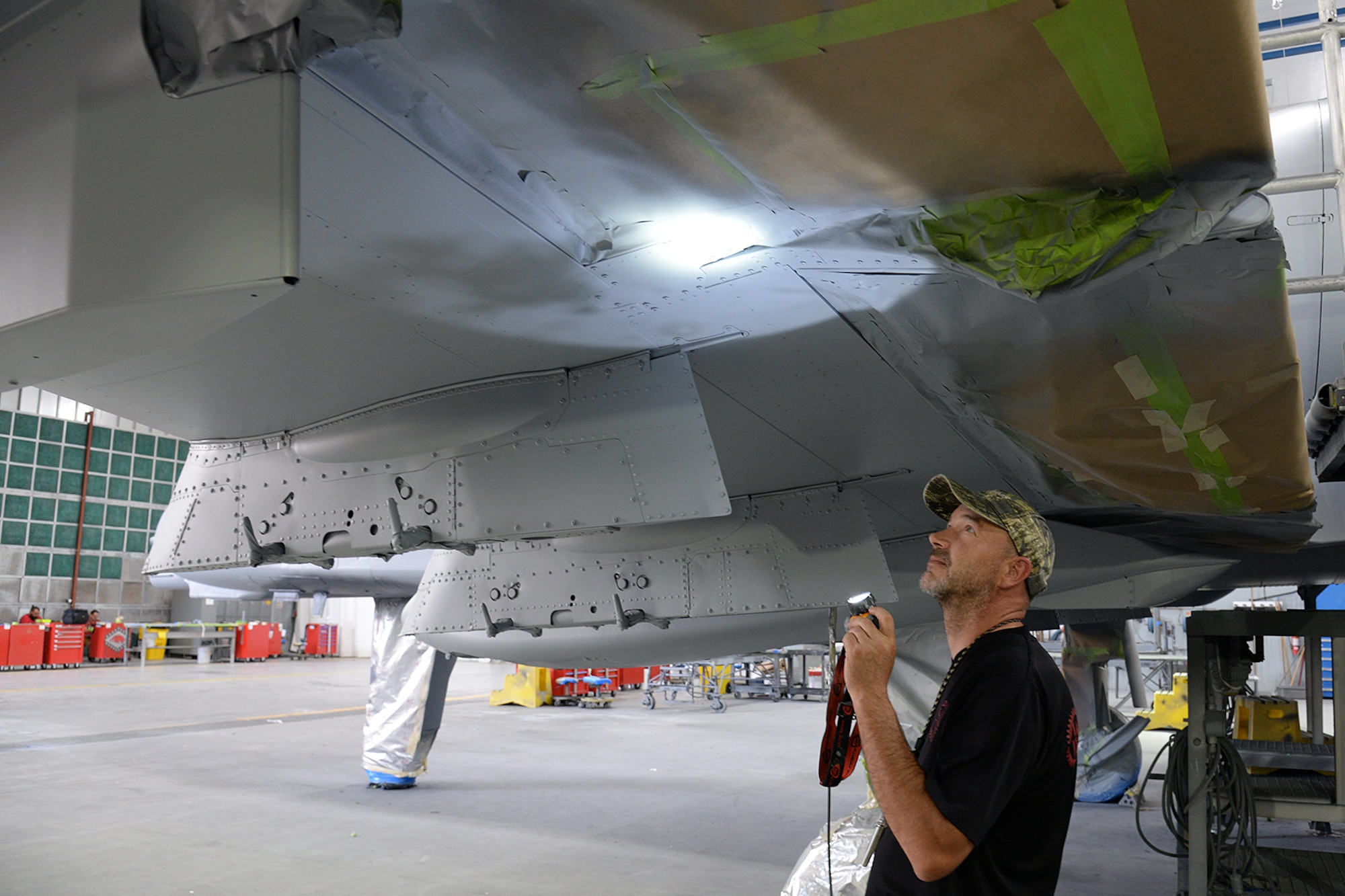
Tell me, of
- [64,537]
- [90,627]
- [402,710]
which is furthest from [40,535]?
[402,710]

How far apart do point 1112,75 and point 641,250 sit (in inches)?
68.8

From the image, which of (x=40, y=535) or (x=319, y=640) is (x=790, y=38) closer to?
(x=40, y=535)

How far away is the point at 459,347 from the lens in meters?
4.14

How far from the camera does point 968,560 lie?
80.3 inches

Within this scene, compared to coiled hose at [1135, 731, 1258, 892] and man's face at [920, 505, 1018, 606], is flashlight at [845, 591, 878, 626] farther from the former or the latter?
coiled hose at [1135, 731, 1258, 892]

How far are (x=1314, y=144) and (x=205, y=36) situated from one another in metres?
4.91

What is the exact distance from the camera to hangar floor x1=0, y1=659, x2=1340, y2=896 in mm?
6340

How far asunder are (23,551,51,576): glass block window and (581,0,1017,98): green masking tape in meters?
33.4

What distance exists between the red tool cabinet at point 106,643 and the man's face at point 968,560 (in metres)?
31.6

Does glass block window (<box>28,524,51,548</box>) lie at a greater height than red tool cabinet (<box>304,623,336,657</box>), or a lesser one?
greater

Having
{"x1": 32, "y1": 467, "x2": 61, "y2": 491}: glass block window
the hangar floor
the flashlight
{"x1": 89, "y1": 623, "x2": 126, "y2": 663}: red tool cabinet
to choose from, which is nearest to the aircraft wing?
the flashlight

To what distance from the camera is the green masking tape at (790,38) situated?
1.59 meters

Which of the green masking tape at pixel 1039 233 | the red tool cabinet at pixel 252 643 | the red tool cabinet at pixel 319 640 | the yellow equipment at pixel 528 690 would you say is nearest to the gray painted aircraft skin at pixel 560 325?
the green masking tape at pixel 1039 233


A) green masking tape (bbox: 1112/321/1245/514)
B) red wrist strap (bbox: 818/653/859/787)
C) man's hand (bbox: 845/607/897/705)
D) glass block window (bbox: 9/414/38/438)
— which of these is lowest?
red wrist strap (bbox: 818/653/859/787)
